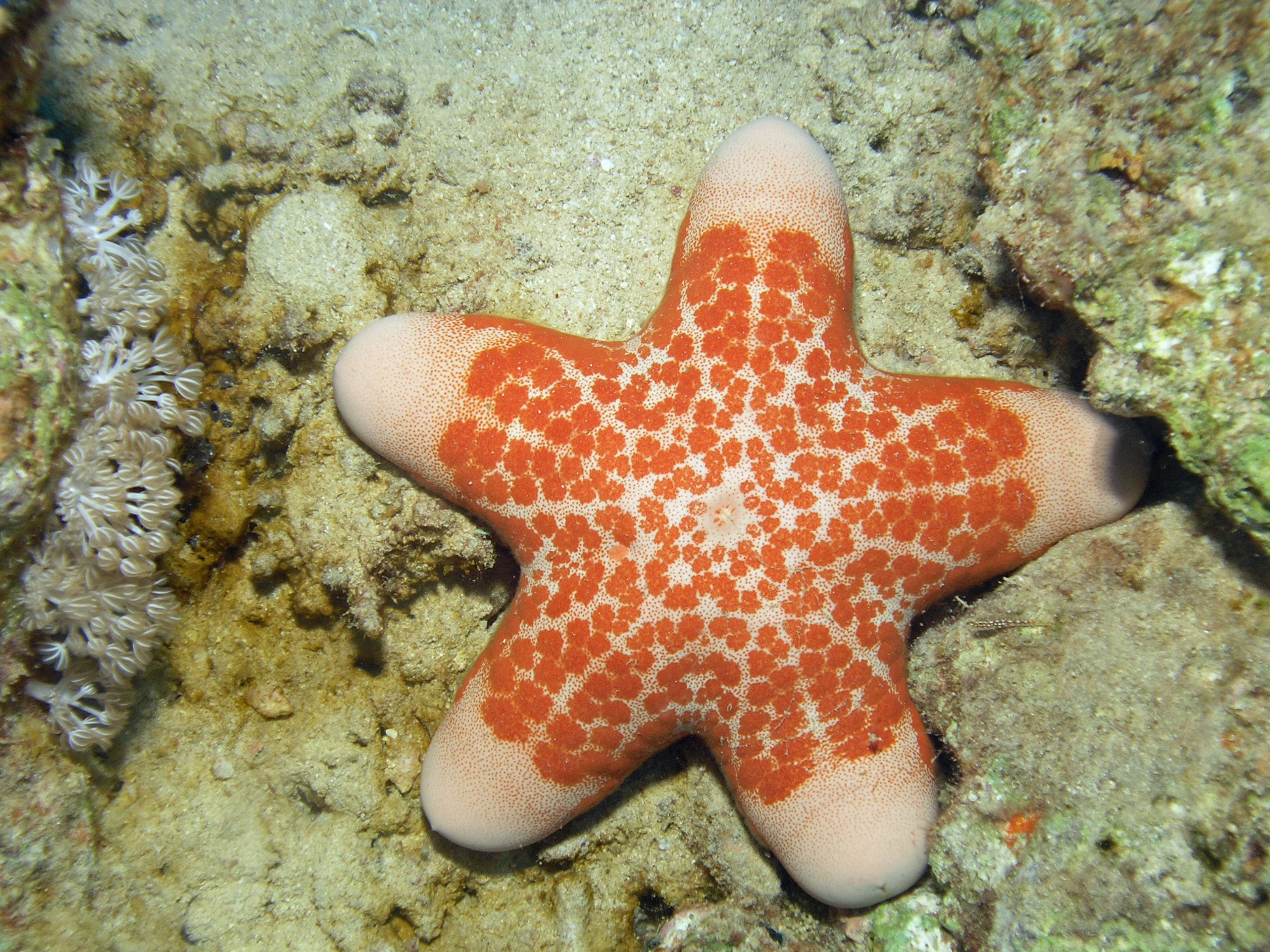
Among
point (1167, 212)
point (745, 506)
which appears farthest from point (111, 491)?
point (1167, 212)

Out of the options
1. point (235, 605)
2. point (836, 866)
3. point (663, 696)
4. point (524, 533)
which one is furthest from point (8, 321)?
point (836, 866)

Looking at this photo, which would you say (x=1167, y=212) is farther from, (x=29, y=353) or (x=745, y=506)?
(x=29, y=353)

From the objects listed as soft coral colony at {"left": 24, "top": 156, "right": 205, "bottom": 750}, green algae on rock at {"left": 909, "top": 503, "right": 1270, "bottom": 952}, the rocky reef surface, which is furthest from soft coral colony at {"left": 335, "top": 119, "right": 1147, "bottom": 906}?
soft coral colony at {"left": 24, "top": 156, "right": 205, "bottom": 750}

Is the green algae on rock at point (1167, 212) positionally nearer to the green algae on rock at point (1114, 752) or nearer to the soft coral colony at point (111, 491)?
the green algae on rock at point (1114, 752)

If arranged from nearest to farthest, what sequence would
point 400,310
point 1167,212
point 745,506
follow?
point 1167,212
point 745,506
point 400,310

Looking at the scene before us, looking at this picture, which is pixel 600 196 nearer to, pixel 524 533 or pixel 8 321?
pixel 524 533

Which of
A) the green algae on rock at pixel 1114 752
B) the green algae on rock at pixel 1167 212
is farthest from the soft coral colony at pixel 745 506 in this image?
the green algae on rock at pixel 1167 212

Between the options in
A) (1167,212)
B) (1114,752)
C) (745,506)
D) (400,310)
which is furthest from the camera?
(400,310)

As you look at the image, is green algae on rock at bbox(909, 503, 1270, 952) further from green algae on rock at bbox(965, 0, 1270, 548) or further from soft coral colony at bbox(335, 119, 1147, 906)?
green algae on rock at bbox(965, 0, 1270, 548)
